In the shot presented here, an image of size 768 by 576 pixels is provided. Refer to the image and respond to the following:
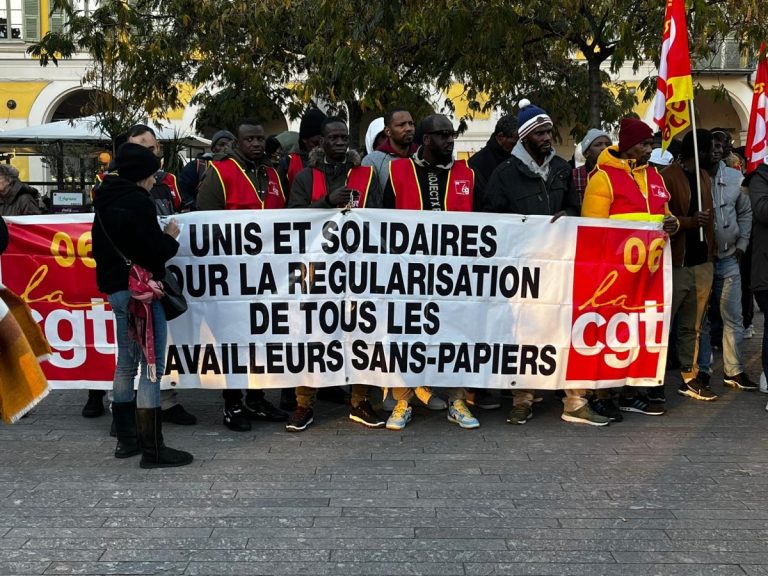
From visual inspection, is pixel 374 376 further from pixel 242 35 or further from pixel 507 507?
pixel 242 35

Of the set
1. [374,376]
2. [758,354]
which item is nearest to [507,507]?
[374,376]

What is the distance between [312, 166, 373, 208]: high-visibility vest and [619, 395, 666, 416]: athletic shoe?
2.51 m

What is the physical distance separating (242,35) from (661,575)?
37.3 ft

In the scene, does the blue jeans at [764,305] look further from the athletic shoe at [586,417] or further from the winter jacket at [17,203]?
the winter jacket at [17,203]

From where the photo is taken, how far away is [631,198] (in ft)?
21.6

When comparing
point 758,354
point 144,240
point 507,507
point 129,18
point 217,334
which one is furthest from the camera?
point 129,18

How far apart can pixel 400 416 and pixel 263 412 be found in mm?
1010

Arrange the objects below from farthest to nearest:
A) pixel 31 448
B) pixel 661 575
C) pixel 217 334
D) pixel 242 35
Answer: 1. pixel 242 35
2. pixel 217 334
3. pixel 31 448
4. pixel 661 575

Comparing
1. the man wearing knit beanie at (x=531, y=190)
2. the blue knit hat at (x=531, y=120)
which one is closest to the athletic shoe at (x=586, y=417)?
the man wearing knit beanie at (x=531, y=190)

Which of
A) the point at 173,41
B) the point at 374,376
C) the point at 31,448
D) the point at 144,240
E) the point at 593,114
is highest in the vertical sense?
the point at 173,41

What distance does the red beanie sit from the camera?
21.1 ft

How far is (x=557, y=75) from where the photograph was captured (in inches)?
548

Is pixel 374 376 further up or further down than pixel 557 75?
further down

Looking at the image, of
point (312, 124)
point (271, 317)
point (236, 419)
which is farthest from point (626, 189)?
point (236, 419)
